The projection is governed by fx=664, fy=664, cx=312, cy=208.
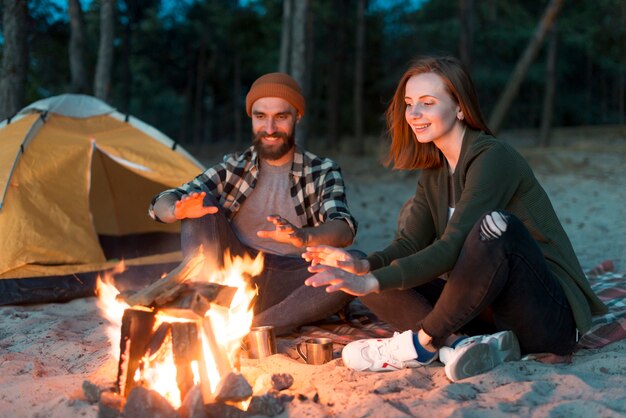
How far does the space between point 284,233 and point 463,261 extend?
80 centimetres

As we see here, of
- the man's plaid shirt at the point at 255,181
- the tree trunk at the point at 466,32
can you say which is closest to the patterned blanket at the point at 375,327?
the man's plaid shirt at the point at 255,181

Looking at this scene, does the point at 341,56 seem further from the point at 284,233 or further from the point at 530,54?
the point at 284,233

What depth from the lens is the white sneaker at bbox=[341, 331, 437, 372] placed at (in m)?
2.64

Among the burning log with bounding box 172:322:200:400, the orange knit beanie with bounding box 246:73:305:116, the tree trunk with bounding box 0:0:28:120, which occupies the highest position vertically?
the tree trunk with bounding box 0:0:28:120

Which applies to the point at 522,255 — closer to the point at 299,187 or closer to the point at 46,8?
the point at 299,187

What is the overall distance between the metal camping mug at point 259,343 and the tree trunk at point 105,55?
599 cm

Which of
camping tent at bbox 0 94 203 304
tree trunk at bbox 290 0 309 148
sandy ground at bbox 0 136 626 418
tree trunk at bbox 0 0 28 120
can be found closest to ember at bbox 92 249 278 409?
sandy ground at bbox 0 136 626 418

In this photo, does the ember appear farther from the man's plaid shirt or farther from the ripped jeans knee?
the man's plaid shirt

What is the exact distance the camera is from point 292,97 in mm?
3453

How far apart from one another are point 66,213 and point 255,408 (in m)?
2.99

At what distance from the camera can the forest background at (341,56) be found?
42.6ft

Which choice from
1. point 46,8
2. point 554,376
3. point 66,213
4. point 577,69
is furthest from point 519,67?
point 577,69

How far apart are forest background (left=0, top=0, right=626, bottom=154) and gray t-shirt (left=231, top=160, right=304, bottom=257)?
6.70m

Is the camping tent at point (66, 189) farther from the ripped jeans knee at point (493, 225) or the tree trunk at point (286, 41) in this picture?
the tree trunk at point (286, 41)
